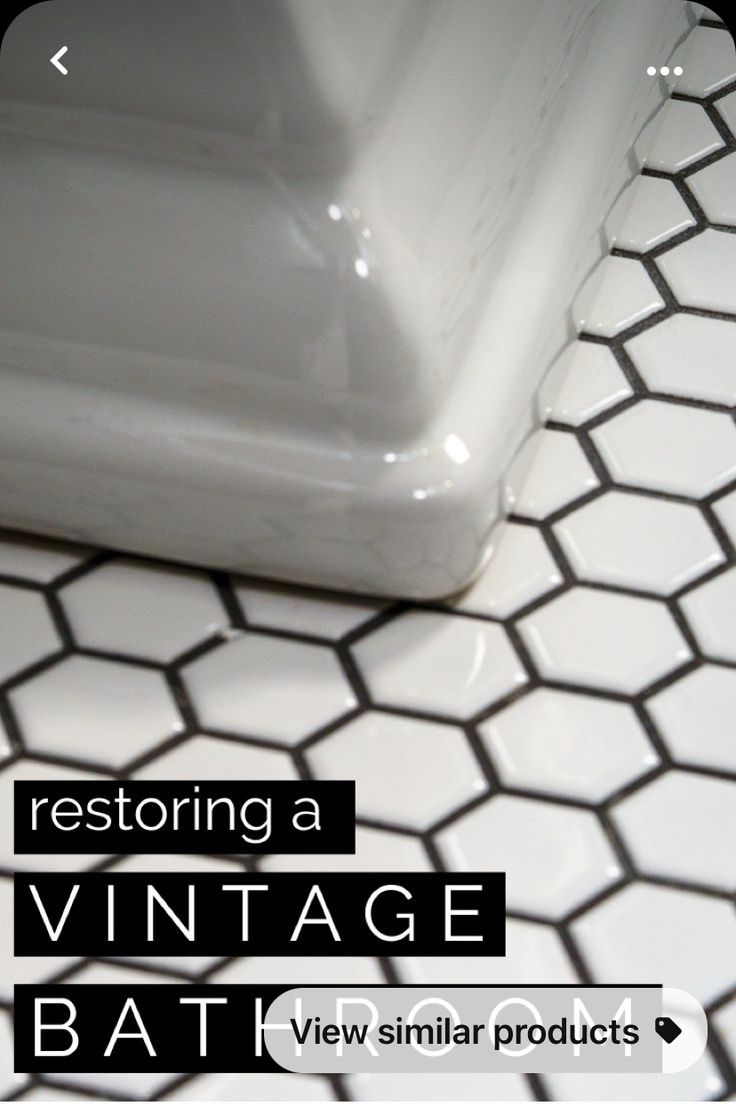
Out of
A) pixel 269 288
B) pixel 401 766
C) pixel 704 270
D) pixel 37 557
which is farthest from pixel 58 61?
pixel 704 270

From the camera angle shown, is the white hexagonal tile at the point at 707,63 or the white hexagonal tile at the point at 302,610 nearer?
the white hexagonal tile at the point at 302,610

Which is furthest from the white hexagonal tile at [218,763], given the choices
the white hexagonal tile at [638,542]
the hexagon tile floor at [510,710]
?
the white hexagonal tile at [638,542]

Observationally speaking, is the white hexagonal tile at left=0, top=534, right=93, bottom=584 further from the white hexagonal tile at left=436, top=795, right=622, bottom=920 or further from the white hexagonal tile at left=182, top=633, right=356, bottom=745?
the white hexagonal tile at left=436, top=795, right=622, bottom=920

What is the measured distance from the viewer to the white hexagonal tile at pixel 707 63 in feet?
3.95

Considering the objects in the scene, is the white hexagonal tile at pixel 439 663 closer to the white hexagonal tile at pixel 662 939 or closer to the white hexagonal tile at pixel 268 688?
the white hexagonal tile at pixel 268 688

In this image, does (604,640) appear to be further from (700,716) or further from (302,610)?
(302,610)

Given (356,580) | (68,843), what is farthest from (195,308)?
(68,843)

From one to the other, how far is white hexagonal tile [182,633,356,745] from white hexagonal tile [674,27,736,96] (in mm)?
653

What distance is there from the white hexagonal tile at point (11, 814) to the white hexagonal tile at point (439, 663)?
158 millimetres

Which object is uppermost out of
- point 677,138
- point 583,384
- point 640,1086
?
point 677,138

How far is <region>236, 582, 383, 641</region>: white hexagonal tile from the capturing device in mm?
819

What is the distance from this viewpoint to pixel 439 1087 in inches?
25.1

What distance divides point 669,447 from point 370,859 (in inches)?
13.8

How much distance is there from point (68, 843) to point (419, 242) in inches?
13.8
